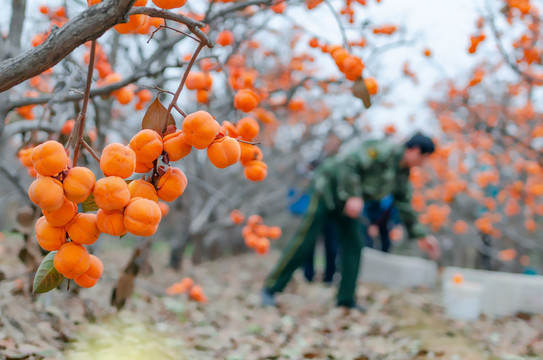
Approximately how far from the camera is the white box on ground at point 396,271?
5430 millimetres

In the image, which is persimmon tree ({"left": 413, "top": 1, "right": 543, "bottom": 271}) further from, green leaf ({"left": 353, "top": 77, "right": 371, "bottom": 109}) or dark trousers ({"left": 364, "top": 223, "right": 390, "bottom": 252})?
green leaf ({"left": 353, "top": 77, "right": 371, "bottom": 109})

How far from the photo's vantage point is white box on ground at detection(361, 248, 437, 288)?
5430 millimetres

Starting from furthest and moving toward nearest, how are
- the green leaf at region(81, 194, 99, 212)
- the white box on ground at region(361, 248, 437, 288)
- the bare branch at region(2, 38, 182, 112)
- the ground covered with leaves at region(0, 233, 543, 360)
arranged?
the white box on ground at region(361, 248, 437, 288)
the ground covered with leaves at region(0, 233, 543, 360)
the bare branch at region(2, 38, 182, 112)
the green leaf at region(81, 194, 99, 212)

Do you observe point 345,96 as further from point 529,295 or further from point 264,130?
point 529,295

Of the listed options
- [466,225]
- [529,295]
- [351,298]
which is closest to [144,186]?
[351,298]

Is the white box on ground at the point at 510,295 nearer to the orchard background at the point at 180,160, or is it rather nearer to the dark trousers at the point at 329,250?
the orchard background at the point at 180,160

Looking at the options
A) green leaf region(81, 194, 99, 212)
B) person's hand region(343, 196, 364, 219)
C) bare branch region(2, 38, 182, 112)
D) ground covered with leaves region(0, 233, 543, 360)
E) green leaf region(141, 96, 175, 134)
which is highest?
bare branch region(2, 38, 182, 112)

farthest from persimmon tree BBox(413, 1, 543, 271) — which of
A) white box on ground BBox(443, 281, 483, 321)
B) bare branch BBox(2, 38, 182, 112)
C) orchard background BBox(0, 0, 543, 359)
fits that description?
bare branch BBox(2, 38, 182, 112)

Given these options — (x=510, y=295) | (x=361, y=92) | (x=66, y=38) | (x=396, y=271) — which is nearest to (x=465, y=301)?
(x=510, y=295)

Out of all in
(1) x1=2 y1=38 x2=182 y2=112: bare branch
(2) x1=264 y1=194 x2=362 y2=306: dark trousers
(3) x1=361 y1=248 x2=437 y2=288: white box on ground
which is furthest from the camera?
(3) x1=361 y1=248 x2=437 y2=288: white box on ground

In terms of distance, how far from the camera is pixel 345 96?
9.74 meters

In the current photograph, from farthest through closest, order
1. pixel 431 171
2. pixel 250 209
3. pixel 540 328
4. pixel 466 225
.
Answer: pixel 431 171 < pixel 466 225 < pixel 250 209 < pixel 540 328

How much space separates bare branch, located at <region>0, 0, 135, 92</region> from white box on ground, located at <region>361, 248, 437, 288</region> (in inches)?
198

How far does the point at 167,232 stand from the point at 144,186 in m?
14.1
